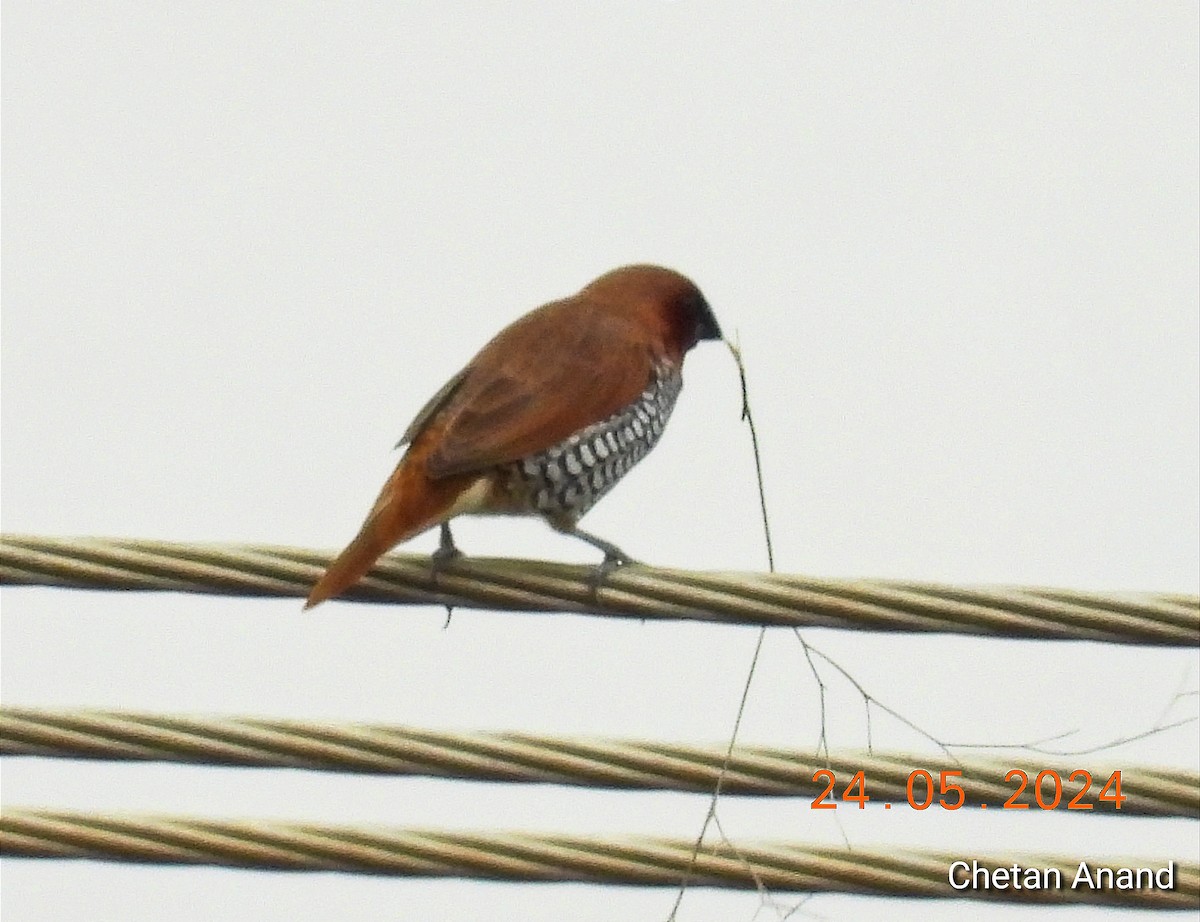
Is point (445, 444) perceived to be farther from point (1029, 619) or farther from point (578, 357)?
point (1029, 619)

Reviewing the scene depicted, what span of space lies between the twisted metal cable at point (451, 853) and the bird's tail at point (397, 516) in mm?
546

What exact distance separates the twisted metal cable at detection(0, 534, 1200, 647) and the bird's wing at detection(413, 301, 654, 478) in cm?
98

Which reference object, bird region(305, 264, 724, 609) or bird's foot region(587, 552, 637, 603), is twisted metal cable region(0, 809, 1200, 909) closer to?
bird's foot region(587, 552, 637, 603)

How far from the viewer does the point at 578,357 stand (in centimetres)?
461

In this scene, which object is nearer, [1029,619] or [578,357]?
[1029,619]

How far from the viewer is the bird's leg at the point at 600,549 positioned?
10.5ft

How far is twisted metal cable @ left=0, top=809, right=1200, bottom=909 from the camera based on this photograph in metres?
2.84

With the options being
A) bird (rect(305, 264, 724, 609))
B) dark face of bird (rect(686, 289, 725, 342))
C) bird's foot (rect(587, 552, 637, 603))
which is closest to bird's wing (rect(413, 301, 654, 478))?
bird (rect(305, 264, 724, 609))

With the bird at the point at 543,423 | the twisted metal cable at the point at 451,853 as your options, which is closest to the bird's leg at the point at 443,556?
the bird at the point at 543,423

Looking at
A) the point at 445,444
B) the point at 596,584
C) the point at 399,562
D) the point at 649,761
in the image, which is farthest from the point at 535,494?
the point at 649,761

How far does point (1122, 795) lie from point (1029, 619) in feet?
1.08
